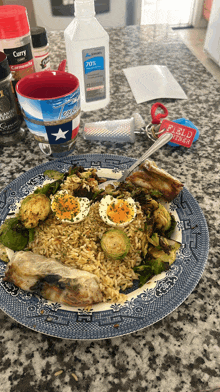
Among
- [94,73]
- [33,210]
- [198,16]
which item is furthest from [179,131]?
[198,16]

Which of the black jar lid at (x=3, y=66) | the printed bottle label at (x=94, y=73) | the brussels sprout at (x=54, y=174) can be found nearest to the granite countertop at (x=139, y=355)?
the brussels sprout at (x=54, y=174)

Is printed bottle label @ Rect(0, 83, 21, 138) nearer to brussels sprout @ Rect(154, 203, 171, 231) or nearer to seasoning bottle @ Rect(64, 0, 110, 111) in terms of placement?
seasoning bottle @ Rect(64, 0, 110, 111)

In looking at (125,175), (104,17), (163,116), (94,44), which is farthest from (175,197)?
(104,17)

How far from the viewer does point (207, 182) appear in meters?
1.45

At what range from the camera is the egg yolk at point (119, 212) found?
1.19m

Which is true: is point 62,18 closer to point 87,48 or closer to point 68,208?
point 87,48

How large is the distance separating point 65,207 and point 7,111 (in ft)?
2.07

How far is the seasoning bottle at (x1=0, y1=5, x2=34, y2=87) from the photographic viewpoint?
1.33 metres

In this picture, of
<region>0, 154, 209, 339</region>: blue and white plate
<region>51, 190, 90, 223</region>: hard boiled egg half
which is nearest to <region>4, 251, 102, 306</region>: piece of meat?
<region>0, 154, 209, 339</region>: blue and white plate

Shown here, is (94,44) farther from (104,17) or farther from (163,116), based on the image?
(104,17)

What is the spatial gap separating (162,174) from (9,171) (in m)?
0.81

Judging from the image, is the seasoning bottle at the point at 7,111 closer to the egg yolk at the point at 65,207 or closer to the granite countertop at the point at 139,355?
the egg yolk at the point at 65,207

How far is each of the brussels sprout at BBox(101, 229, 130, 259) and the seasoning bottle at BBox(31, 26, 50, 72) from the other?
45.8 inches

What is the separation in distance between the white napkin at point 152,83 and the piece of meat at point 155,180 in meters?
0.87
